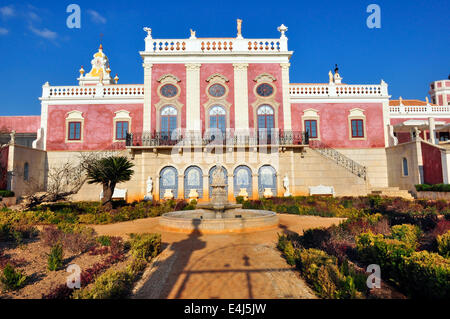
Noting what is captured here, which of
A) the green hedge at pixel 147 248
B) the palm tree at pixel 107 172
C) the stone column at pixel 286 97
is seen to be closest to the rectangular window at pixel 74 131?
the palm tree at pixel 107 172

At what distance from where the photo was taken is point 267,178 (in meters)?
22.8

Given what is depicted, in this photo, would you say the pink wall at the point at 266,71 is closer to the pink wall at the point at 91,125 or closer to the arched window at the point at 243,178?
the arched window at the point at 243,178

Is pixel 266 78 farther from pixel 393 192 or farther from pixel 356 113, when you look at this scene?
pixel 393 192

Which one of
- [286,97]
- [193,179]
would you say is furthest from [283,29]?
[193,179]

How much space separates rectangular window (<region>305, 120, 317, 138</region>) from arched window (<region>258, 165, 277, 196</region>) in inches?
218

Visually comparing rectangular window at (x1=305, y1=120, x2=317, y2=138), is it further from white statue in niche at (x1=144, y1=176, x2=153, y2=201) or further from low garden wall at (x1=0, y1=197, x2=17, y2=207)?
low garden wall at (x1=0, y1=197, x2=17, y2=207)

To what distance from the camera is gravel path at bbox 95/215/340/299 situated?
5324 millimetres

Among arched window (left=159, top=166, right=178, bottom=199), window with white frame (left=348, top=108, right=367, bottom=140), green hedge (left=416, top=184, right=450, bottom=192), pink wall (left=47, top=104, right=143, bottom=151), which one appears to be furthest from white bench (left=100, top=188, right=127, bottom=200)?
green hedge (left=416, top=184, right=450, bottom=192)

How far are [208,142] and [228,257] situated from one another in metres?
15.6

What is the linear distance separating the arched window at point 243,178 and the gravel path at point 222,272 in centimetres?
1303

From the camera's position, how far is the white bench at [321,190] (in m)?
21.6
